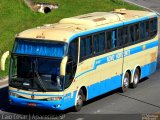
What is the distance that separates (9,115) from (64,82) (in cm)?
245

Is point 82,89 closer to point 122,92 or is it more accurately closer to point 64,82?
point 64,82

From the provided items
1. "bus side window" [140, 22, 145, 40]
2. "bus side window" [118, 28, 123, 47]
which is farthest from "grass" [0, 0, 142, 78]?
"bus side window" [118, 28, 123, 47]

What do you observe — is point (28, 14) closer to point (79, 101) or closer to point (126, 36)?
point (126, 36)

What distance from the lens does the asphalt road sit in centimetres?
1930

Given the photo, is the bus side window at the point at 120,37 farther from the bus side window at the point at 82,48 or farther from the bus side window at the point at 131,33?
the bus side window at the point at 82,48

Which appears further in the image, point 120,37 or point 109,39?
point 120,37

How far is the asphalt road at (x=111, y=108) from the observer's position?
1930cm

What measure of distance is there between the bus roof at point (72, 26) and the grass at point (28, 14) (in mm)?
9633

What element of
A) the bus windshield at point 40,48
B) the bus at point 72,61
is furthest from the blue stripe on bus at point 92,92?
the bus windshield at point 40,48

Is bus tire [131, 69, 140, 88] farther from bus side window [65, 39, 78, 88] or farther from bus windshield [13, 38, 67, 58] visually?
bus windshield [13, 38, 67, 58]

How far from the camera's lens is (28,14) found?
39.3m

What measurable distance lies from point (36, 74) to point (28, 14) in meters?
20.9

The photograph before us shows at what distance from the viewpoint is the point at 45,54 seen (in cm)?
1886

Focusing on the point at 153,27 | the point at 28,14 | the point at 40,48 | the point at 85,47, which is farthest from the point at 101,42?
the point at 28,14
